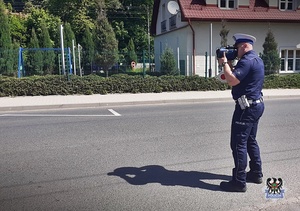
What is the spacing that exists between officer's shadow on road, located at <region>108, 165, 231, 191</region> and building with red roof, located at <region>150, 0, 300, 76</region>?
48.7 ft

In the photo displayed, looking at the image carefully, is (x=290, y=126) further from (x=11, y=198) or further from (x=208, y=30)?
(x=208, y=30)

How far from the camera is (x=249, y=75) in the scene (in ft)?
11.6

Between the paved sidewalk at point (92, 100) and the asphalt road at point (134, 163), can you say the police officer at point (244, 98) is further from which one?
the paved sidewalk at point (92, 100)

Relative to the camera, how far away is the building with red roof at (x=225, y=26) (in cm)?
1920

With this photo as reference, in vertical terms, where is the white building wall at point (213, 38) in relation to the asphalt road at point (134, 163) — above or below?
above

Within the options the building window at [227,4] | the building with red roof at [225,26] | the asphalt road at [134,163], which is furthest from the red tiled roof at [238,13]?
the asphalt road at [134,163]

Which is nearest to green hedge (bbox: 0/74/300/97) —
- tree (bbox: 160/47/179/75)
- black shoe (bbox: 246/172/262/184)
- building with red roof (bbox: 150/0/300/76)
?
tree (bbox: 160/47/179/75)

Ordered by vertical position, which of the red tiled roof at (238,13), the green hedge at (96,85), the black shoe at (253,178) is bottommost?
the black shoe at (253,178)

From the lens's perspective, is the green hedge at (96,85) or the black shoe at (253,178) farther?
the green hedge at (96,85)

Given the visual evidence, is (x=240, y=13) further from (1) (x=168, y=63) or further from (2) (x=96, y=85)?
(2) (x=96, y=85)

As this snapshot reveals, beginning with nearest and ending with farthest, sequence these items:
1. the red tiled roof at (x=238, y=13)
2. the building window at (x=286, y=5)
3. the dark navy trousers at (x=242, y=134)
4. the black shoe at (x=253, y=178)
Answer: the dark navy trousers at (x=242, y=134) → the black shoe at (x=253, y=178) → the red tiled roof at (x=238, y=13) → the building window at (x=286, y=5)

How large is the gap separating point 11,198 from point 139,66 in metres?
15.5

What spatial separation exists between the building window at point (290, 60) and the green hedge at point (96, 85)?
8.93m

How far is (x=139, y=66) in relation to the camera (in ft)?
61.2
